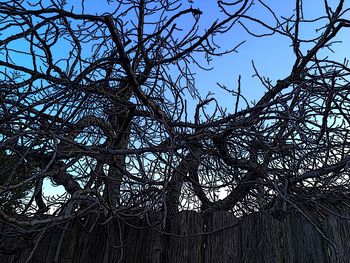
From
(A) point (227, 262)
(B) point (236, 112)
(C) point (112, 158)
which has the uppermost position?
(B) point (236, 112)

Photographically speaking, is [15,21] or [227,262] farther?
[227,262]

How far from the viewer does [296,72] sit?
1.92 metres

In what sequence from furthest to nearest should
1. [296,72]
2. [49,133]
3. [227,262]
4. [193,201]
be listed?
[193,201]
[296,72]
[227,262]
[49,133]

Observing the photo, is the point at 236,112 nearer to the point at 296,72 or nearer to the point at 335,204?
the point at 296,72

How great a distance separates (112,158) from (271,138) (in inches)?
37.9

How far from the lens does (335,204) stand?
6.44ft

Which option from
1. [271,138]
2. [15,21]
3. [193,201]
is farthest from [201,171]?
[15,21]

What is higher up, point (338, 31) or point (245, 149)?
point (338, 31)

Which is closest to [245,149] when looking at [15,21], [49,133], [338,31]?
[338,31]

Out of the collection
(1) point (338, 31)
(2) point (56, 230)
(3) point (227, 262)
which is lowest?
(3) point (227, 262)

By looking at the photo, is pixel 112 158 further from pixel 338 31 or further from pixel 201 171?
pixel 338 31

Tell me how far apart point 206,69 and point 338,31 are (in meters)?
0.81

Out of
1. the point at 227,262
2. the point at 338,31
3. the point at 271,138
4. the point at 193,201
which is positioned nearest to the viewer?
the point at 338,31

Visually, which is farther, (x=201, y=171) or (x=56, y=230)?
(x=201, y=171)
